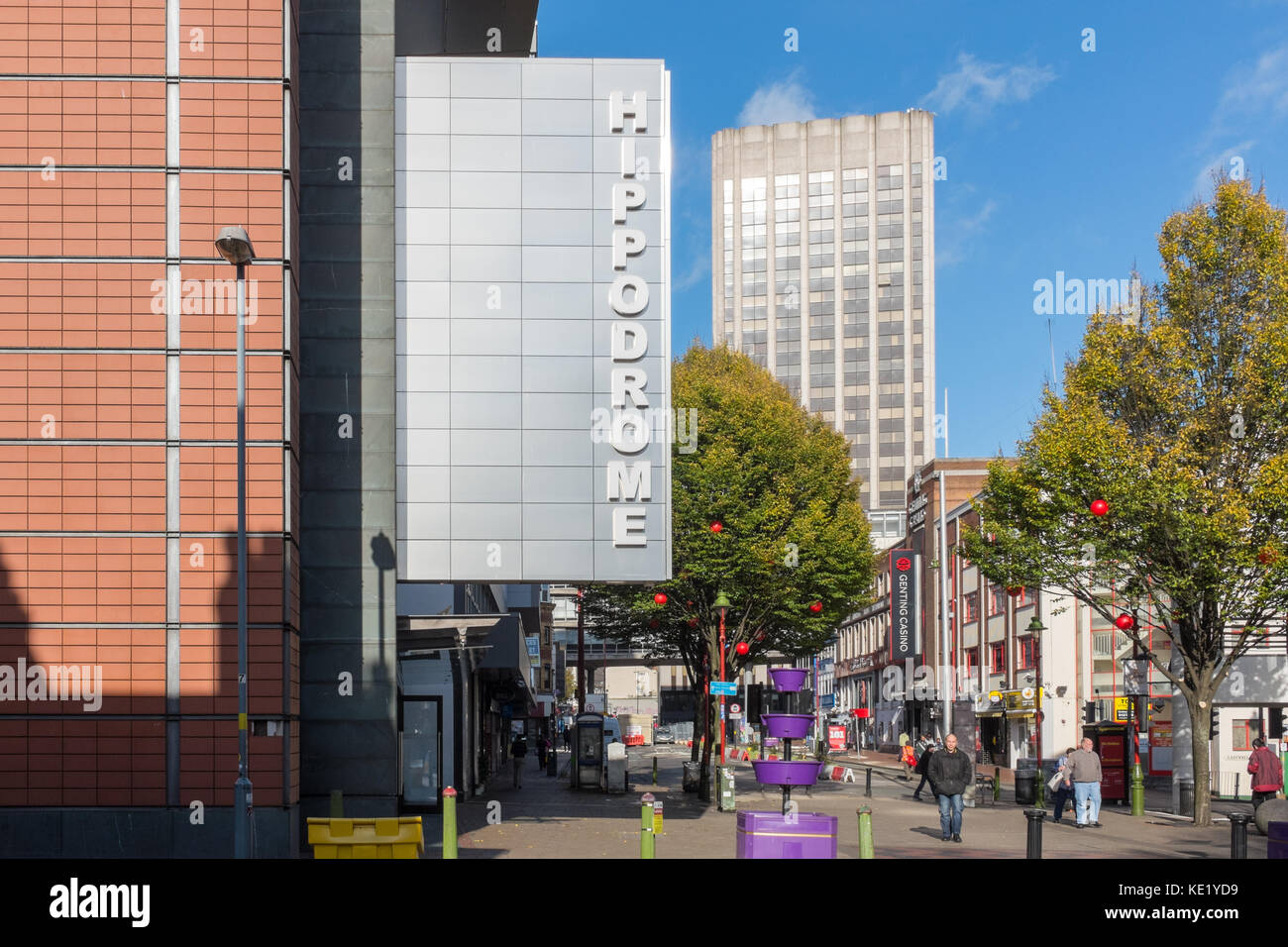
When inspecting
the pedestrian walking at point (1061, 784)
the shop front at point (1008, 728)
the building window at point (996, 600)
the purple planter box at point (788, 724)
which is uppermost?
the building window at point (996, 600)

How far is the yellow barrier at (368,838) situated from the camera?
584 inches

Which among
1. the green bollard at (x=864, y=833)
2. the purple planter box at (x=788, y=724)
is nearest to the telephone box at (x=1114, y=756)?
the purple planter box at (x=788, y=724)

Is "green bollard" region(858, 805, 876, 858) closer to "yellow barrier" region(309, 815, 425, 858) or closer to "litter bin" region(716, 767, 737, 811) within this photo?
"yellow barrier" region(309, 815, 425, 858)

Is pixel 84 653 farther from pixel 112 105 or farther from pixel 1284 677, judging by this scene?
pixel 1284 677

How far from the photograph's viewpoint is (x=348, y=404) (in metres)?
25.6

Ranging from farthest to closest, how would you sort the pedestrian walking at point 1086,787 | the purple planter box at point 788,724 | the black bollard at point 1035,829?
the pedestrian walking at point 1086,787
the purple planter box at point 788,724
the black bollard at point 1035,829

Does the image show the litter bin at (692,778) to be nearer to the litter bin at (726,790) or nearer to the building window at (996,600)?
the litter bin at (726,790)

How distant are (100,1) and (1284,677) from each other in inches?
1381

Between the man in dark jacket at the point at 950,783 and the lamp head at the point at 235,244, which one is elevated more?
the lamp head at the point at 235,244

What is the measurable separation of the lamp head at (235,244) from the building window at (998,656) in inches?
2178

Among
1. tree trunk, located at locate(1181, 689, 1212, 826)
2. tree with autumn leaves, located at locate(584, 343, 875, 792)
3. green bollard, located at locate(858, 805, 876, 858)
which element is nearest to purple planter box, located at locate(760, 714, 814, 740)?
green bollard, located at locate(858, 805, 876, 858)

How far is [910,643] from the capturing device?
7919cm

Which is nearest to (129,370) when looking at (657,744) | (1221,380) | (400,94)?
(400,94)

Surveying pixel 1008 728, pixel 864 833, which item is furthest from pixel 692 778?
pixel 1008 728
